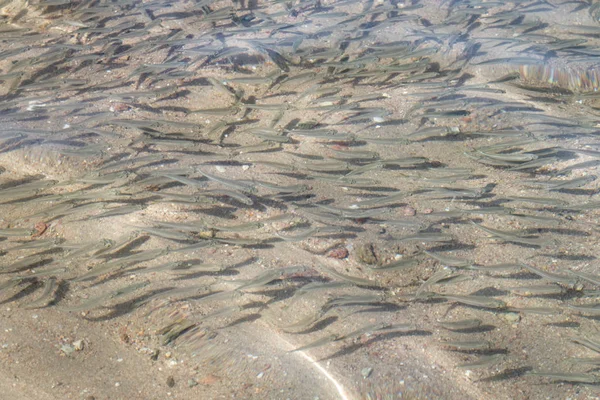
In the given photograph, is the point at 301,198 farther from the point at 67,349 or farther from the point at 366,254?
the point at 67,349

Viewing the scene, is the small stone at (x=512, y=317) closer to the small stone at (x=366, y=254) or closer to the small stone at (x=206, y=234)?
the small stone at (x=366, y=254)

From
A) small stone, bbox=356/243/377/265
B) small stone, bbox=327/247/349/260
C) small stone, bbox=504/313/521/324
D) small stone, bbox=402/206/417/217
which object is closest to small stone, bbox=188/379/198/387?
small stone, bbox=327/247/349/260

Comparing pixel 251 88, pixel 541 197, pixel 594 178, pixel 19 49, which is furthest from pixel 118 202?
pixel 594 178

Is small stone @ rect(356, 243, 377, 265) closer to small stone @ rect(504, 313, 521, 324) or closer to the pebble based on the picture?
small stone @ rect(504, 313, 521, 324)

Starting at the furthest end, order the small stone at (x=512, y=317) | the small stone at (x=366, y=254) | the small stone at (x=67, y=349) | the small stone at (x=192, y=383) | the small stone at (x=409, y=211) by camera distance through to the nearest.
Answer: the small stone at (x=409, y=211), the small stone at (x=366, y=254), the small stone at (x=512, y=317), the small stone at (x=67, y=349), the small stone at (x=192, y=383)

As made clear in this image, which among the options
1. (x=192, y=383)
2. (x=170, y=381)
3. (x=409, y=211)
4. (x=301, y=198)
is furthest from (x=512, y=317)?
(x=170, y=381)

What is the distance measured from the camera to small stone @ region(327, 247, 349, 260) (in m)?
5.02

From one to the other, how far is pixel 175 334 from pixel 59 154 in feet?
10.2

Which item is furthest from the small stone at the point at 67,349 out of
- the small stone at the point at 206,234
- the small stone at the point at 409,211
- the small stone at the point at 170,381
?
the small stone at the point at 409,211

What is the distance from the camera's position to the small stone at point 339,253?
5023mm

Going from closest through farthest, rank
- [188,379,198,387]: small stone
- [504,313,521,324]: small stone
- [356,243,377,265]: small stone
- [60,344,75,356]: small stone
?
[188,379,198,387]: small stone, [60,344,75,356]: small stone, [504,313,521,324]: small stone, [356,243,377,265]: small stone

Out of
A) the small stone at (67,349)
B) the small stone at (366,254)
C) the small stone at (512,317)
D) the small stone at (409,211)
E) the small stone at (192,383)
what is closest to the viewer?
the small stone at (192,383)

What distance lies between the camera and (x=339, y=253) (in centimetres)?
505

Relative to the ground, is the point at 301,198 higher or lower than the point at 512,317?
higher
